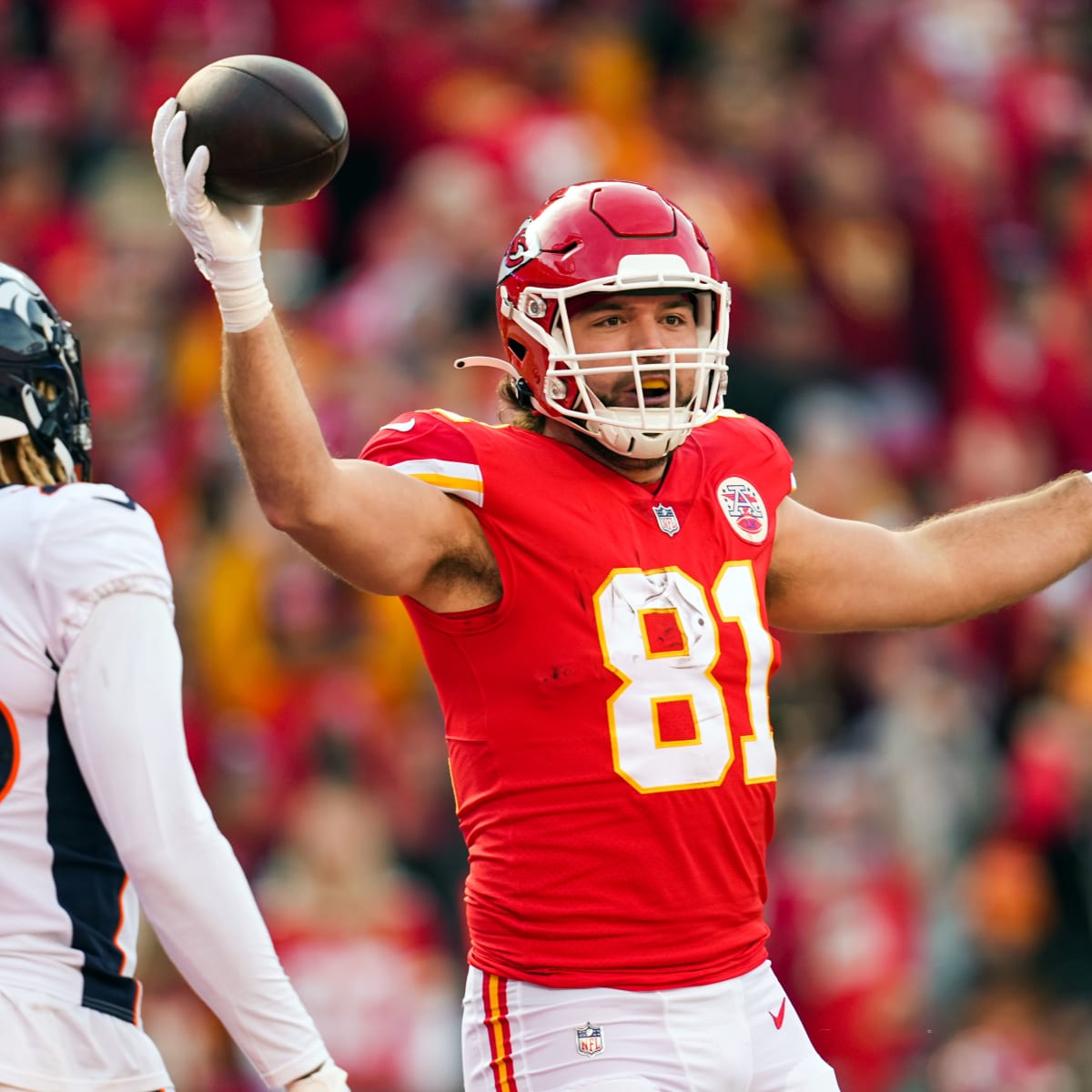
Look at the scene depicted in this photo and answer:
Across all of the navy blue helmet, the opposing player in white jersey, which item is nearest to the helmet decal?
the navy blue helmet

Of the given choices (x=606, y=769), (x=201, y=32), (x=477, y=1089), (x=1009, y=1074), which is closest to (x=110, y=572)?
(x=606, y=769)

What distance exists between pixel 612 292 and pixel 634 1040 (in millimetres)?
1261

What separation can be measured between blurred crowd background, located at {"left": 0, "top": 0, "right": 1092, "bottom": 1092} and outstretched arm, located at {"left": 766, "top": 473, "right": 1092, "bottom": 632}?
283 cm

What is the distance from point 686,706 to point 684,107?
6.75 m

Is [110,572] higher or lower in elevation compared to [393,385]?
lower

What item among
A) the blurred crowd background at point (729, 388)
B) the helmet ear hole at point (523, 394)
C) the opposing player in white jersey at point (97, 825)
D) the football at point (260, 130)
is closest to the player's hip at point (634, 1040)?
the opposing player in white jersey at point (97, 825)

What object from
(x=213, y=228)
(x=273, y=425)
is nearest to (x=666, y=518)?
(x=273, y=425)

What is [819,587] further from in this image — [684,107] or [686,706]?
[684,107]

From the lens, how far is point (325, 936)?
6270 mm

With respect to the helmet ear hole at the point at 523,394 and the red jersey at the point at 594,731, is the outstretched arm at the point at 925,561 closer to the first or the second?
the red jersey at the point at 594,731

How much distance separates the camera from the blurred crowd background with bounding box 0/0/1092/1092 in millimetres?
6535

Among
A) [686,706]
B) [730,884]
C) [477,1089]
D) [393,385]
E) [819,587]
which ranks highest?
[393,385]

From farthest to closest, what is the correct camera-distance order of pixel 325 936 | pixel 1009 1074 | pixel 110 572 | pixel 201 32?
pixel 201 32 → pixel 1009 1074 → pixel 325 936 → pixel 110 572

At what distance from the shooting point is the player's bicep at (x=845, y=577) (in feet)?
12.2
